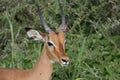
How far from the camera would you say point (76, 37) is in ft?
32.8

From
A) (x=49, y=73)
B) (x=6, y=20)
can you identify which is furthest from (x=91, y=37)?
(x=49, y=73)

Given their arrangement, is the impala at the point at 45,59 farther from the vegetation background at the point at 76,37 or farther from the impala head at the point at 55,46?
the vegetation background at the point at 76,37

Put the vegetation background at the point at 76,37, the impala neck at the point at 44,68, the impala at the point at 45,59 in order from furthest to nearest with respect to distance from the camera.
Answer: the vegetation background at the point at 76,37 → the impala neck at the point at 44,68 → the impala at the point at 45,59

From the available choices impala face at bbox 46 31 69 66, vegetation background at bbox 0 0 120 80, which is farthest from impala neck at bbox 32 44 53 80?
vegetation background at bbox 0 0 120 80

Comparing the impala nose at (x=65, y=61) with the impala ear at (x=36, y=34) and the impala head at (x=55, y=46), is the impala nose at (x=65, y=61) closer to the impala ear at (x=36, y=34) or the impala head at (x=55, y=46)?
the impala head at (x=55, y=46)

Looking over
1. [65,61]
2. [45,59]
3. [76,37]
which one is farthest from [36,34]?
[76,37]

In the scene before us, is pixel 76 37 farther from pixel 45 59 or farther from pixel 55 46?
pixel 55 46

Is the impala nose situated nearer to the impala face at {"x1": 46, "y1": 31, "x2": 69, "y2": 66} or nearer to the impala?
the impala face at {"x1": 46, "y1": 31, "x2": 69, "y2": 66}

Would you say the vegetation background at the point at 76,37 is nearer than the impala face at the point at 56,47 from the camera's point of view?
No

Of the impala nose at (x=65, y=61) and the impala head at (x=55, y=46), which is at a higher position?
the impala head at (x=55, y=46)

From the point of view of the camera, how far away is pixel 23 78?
24.7ft

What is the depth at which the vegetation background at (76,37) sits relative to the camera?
8.95 meters

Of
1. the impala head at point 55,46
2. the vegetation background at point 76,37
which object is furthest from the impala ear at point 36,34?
the vegetation background at point 76,37

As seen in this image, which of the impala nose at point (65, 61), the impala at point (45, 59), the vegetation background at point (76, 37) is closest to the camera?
the impala nose at point (65, 61)
